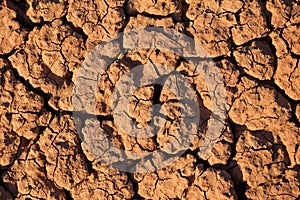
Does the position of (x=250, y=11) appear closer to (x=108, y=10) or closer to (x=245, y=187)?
(x=108, y=10)

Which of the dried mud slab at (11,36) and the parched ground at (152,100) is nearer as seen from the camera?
the parched ground at (152,100)

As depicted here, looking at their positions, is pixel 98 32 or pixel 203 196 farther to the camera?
pixel 98 32

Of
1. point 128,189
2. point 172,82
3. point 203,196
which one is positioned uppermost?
point 172,82

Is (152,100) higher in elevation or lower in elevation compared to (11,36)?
higher

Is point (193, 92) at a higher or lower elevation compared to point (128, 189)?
higher

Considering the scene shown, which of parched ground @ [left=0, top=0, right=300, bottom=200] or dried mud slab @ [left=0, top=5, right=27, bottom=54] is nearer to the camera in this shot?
parched ground @ [left=0, top=0, right=300, bottom=200]

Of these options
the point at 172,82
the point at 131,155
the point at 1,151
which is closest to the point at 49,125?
the point at 1,151

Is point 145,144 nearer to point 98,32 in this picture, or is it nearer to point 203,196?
point 203,196

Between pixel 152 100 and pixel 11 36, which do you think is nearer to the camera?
pixel 152 100
